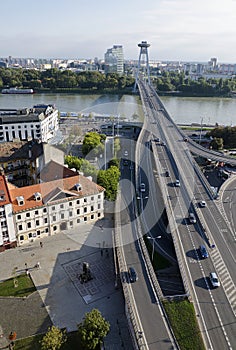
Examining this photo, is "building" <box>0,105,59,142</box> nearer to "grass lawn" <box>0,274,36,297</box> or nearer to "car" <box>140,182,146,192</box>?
"car" <box>140,182,146,192</box>

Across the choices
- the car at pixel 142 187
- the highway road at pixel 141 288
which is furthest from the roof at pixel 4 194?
the car at pixel 142 187

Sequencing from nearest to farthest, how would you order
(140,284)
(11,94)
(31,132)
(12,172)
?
(140,284), (12,172), (31,132), (11,94)

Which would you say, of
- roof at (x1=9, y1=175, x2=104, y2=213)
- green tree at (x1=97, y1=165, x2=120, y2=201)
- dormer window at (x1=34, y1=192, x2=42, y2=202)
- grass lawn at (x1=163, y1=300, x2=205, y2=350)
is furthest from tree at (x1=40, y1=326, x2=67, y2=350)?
green tree at (x1=97, y1=165, x2=120, y2=201)

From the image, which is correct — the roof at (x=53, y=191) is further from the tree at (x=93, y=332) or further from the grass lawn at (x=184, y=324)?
the grass lawn at (x=184, y=324)

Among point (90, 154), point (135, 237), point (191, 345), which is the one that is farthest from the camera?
point (90, 154)

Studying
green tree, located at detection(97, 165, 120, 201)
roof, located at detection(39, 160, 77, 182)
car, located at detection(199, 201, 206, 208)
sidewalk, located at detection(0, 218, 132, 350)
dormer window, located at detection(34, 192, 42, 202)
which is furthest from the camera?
green tree, located at detection(97, 165, 120, 201)

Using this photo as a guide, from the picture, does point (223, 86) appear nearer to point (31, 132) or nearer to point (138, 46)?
point (138, 46)

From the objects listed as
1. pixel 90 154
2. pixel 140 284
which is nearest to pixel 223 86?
pixel 90 154
